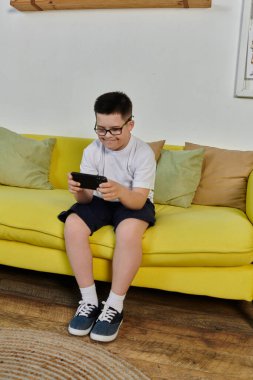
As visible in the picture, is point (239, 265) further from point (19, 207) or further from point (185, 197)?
point (19, 207)

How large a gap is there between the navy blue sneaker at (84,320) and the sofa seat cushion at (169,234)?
209 mm

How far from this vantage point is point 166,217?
174cm

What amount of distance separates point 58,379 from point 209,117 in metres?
1.72

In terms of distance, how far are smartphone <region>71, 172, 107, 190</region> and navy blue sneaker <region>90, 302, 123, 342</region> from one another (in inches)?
18.2

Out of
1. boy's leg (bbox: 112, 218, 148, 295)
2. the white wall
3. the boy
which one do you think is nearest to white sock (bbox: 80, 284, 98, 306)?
the boy

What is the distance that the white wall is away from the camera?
2350 millimetres

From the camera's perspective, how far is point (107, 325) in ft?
4.76

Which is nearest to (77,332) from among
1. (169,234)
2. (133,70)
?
(169,234)

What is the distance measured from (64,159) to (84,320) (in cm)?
112

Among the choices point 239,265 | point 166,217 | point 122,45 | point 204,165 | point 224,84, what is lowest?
point 239,265

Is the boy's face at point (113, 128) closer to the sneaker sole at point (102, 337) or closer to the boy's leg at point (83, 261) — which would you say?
the boy's leg at point (83, 261)

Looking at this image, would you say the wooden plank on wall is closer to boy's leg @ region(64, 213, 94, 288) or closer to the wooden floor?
boy's leg @ region(64, 213, 94, 288)

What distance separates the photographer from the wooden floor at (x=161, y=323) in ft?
4.39

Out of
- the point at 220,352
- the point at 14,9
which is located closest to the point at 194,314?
the point at 220,352
